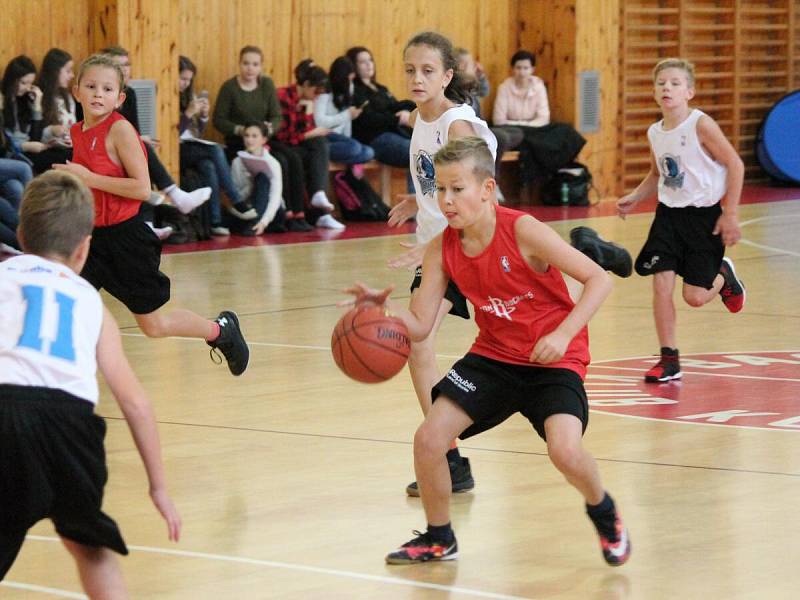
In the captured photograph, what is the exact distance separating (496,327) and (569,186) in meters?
11.9

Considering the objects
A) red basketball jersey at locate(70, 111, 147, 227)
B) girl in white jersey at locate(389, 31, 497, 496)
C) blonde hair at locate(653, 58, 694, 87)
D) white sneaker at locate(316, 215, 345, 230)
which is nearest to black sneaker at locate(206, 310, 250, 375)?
red basketball jersey at locate(70, 111, 147, 227)

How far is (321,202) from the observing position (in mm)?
14047

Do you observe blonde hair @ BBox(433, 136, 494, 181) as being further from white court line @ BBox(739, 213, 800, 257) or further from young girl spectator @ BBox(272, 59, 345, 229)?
young girl spectator @ BBox(272, 59, 345, 229)

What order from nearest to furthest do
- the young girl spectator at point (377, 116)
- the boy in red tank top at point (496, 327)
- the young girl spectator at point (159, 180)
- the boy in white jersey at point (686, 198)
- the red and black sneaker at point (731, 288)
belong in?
1. the boy in red tank top at point (496, 327)
2. the boy in white jersey at point (686, 198)
3. the red and black sneaker at point (731, 288)
4. the young girl spectator at point (159, 180)
5. the young girl spectator at point (377, 116)

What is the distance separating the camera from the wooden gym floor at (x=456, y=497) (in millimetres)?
4230

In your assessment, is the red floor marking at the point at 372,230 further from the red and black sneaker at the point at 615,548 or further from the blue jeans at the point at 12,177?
the red and black sneaker at the point at 615,548

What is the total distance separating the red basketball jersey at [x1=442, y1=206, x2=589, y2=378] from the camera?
14.6 feet

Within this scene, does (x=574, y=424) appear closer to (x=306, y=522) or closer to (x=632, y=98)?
(x=306, y=522)

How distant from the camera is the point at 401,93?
52.1 feet

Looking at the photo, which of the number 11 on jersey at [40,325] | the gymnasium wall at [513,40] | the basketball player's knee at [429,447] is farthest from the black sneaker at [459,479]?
the gymnasium wall at [513,40]

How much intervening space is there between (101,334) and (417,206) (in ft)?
8.26

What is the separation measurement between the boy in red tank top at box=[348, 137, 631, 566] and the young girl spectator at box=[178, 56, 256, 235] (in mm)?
8811

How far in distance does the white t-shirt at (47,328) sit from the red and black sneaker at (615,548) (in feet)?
5.36

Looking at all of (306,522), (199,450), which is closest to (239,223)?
(199,450)
